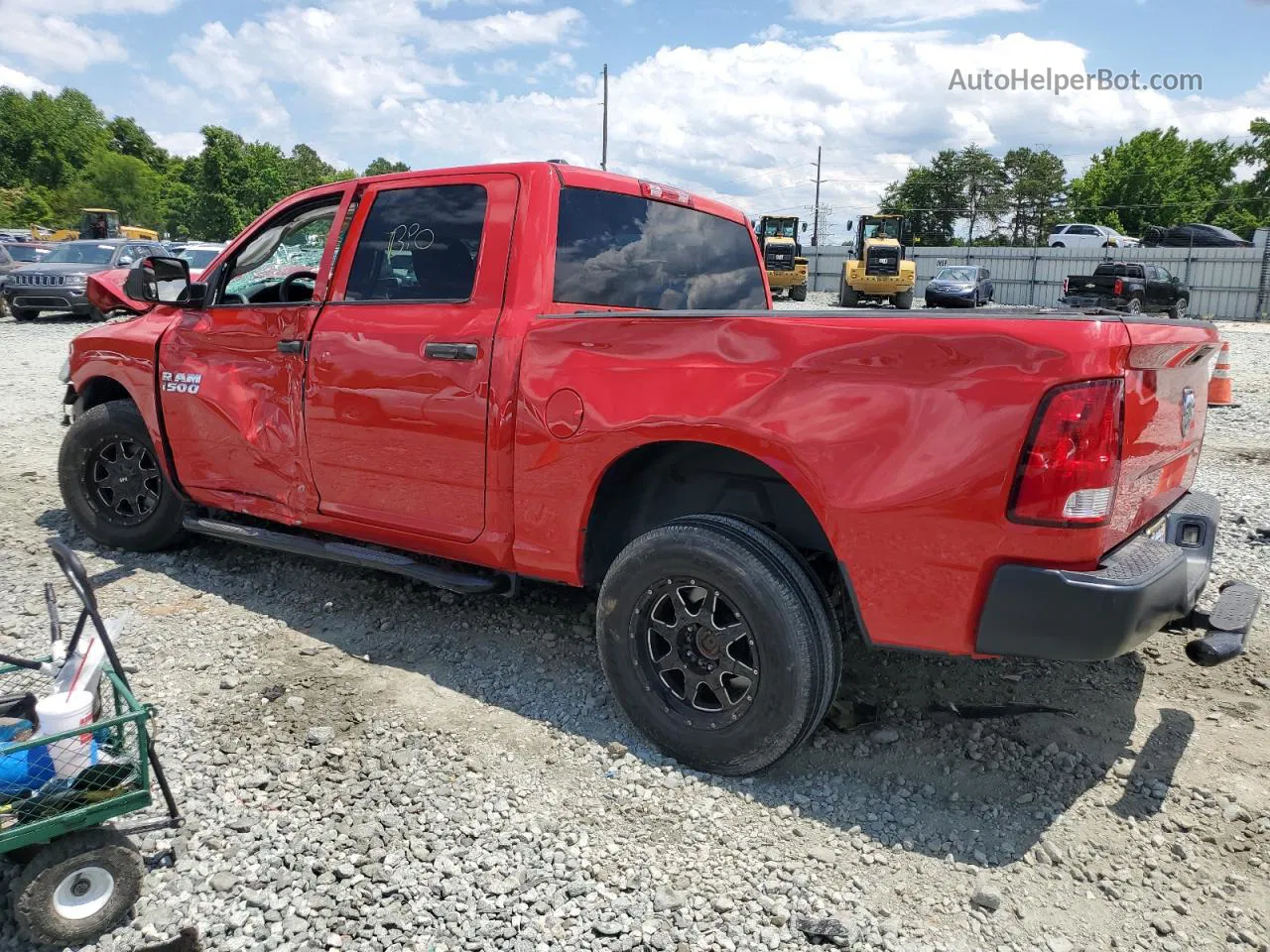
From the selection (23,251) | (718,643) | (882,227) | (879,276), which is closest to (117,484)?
(718,643)

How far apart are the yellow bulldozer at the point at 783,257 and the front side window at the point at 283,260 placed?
974 inches

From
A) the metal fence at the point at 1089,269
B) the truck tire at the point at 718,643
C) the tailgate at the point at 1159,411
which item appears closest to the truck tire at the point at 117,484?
the truck tire at the point at 718,643

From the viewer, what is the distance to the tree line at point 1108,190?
172 feet

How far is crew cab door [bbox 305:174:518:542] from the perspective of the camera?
11.4ft

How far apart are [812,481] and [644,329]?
76 centimetres

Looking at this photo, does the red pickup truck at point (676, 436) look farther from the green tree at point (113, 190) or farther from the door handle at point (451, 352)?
the green tree at point (113, 190)

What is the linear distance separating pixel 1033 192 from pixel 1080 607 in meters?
76.6

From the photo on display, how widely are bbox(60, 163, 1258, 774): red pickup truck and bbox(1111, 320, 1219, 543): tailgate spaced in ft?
0.06

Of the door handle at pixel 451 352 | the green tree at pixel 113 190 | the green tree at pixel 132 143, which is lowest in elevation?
the door handle at pixel 451 352

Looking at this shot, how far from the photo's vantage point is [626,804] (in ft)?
9.40

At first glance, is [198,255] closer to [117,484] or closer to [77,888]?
[117,484]

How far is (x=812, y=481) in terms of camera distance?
2680mm

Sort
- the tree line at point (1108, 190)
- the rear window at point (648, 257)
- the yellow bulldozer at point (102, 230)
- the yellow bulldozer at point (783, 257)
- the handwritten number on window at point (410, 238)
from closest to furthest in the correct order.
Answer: the rear window at point (648, 257) < the handwritten number on window at point (410, 238) < the yellow bulldozer at point (783, 257) < the yellow bulldozer at point (102, 230) < the tree line at point (1108, 190)

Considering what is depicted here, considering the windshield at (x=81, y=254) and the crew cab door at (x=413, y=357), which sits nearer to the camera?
the crew cab door at (x=413, y=357)
